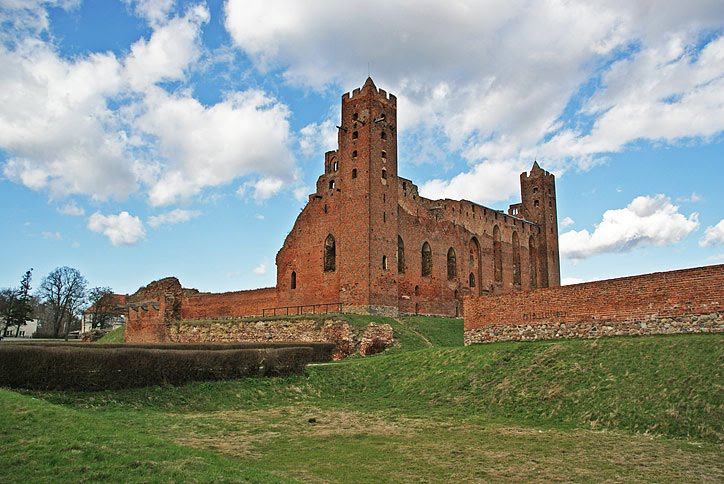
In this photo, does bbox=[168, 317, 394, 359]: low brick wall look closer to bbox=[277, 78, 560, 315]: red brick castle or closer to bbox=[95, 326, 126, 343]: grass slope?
bbox=[277, 78, 560, 315]: red brick castle

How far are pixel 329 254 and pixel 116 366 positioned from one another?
23.3 m

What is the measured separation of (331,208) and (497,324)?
751 inches

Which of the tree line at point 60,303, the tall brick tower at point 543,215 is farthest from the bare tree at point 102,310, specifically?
the tall brick tower at point 543,215

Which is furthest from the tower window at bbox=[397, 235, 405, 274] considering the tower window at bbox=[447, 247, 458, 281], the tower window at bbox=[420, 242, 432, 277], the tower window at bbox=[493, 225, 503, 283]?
the tower window at bbox=[493, 225, 503, 283]

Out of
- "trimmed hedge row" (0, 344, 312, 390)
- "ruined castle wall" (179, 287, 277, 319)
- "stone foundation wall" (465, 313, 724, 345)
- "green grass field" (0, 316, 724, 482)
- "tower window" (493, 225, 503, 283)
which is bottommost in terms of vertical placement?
"green grass field" (0, 316, 724, 482)

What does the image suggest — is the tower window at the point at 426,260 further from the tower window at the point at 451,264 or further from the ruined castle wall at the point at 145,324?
the ruined castle wall at the point at 145,324

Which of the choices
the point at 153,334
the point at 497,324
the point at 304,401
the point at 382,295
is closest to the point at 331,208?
the point at 382,295

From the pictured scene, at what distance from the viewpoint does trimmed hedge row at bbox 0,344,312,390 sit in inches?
518

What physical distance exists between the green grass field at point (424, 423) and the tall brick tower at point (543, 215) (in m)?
39.9

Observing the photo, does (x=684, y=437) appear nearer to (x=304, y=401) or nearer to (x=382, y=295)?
(x=304, y=401)

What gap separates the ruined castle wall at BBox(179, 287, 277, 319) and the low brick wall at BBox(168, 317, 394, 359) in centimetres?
555

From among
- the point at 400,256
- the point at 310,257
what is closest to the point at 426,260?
the point at 400,256

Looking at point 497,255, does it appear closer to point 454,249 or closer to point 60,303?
point 454,249

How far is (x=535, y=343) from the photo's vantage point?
685 inches
